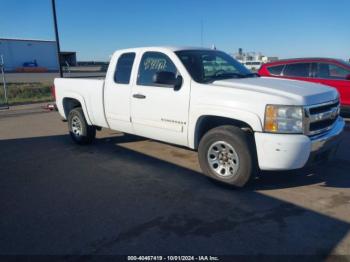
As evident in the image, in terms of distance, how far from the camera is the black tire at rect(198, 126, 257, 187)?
4086 mm

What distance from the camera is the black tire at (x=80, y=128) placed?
6.73 metres

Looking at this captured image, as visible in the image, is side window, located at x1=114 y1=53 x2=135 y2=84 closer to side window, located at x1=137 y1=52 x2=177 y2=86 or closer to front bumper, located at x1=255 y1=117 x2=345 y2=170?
side window, located at x1=137 y1=52 x2=177 y2=86

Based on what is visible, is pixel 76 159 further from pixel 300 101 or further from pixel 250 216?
pixel 300 101

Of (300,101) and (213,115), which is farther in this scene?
(213,115)

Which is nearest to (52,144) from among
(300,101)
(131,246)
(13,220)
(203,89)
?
(13,220)

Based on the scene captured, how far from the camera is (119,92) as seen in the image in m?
5.63

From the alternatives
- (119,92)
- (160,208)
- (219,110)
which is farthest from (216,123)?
(119,92)

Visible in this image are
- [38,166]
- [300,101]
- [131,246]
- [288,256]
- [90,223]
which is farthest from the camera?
[38,166]

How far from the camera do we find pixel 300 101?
3803mm

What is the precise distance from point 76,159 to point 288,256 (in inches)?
167

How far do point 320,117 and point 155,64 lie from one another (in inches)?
102

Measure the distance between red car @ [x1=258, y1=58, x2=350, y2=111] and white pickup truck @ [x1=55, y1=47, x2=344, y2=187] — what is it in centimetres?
396

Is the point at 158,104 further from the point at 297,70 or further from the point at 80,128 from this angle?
the point at 297,70

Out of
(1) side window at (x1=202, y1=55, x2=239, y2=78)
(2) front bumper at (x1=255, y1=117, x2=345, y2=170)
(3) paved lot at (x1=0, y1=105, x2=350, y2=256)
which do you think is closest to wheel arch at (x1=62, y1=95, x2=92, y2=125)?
(3) paved lot at (x1=0, y1=105, x2=350, y2=256)
